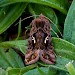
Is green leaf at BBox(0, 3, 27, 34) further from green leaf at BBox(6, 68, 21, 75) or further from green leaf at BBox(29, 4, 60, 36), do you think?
green leaf at BBox(6, 68, 21, 75)

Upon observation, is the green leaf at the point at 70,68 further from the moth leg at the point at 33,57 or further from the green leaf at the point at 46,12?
the green leaf at the point at 46,12

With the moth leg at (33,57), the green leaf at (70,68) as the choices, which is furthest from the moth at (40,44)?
the green leaf at (70,68)

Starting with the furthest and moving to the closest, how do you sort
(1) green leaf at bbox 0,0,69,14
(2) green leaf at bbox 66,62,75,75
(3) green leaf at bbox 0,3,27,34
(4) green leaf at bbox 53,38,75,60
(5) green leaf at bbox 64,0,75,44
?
(3) green leaf at bbox 0,3,27,34, (1) green leaf at bbox 0,0,69,14, (5) green leaf at bbox 64,0,75,44, (4) green leaf at bbox 53,38,75,60, (2) green leaf at bbox 66,62,75,75

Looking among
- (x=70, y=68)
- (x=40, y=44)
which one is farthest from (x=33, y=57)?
(x=70, y=68)

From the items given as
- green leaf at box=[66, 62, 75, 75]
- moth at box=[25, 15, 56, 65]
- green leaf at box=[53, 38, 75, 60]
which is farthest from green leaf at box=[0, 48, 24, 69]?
green leaf at box=[66, 62, 75, 75]

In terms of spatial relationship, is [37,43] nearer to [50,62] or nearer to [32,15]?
[50,62]

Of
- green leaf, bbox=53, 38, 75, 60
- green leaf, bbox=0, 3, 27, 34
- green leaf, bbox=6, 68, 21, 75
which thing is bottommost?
green leaf, bbox=6, 68, 21, 75

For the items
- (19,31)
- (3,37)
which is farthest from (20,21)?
(3,37)
